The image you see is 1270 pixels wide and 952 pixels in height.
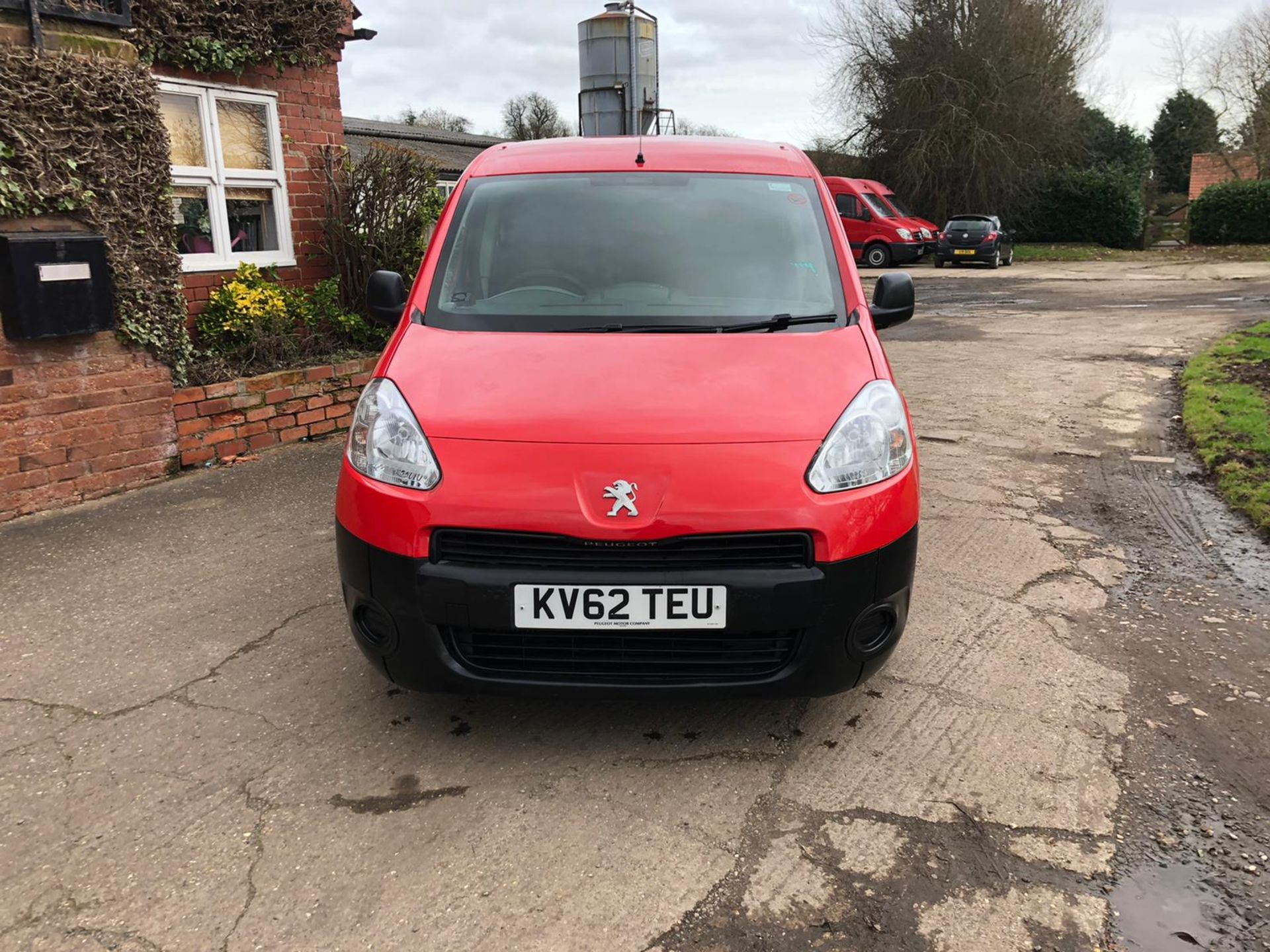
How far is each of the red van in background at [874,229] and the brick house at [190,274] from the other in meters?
19.2

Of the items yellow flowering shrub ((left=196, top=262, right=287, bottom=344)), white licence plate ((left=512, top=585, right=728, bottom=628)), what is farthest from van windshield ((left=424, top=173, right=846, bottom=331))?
yellow flowering shrub ((left=196, top=262, right=287, bottom=344))

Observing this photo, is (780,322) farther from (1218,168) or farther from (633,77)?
(1218,168)

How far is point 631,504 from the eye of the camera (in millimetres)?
2580

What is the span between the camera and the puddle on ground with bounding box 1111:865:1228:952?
2123 millimetres

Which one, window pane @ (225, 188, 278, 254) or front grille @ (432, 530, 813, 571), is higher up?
window pane @ (225, 188, 278, 254)

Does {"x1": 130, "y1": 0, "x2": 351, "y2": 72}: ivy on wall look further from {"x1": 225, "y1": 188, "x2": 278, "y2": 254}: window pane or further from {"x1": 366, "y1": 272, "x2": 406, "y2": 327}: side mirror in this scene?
{"x1": 366, "y1": 272, "x2": 406, "y2": 327}: side mirror

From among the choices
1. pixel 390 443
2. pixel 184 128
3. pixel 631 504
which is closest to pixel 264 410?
pixel 184 128

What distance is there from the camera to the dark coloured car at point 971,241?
984 inches

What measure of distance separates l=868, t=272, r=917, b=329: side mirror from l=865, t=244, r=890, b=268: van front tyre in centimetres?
2310

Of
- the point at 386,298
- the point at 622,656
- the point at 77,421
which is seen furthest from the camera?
the point at 77,421

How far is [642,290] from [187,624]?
7.47 ft

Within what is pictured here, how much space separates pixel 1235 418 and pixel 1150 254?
25.7 m

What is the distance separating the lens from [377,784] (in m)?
2.76

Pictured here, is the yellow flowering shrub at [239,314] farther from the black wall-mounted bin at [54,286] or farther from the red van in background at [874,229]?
the red van in background at [874,229]
